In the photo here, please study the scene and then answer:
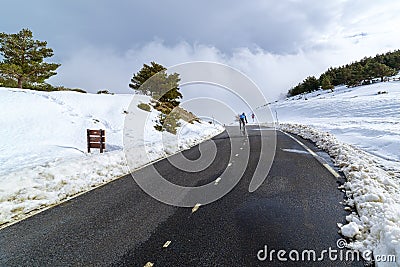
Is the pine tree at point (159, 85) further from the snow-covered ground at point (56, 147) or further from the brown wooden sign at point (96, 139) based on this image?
the brown wooden sign at point (96, 139)

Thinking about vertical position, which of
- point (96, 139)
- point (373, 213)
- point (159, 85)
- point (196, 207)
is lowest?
point (196, 207)

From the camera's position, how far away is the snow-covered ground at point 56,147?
17.7 feet

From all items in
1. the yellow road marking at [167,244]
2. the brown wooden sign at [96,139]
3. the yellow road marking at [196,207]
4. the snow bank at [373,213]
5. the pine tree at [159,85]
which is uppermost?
the pine tree at [159,85]

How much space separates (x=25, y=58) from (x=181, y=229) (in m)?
29.3

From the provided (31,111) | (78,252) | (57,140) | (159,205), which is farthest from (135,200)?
(31,111)

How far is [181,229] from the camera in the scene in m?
3.54

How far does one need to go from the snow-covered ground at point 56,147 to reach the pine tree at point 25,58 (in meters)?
7.22

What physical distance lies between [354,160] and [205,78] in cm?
685

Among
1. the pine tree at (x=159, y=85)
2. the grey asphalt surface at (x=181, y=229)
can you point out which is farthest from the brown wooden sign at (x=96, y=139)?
the pine tree at (x=159, y=85)

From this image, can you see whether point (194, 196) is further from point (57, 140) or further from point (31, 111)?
point (31, 111)

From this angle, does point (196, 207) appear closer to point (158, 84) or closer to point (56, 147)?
point (56, 147)

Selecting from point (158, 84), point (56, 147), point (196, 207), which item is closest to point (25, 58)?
point (158, 84)

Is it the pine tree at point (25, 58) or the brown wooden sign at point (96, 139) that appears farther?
the pine tree at point (25, 58)

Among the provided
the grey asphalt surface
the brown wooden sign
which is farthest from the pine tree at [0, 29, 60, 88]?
the grey asphalt surface
